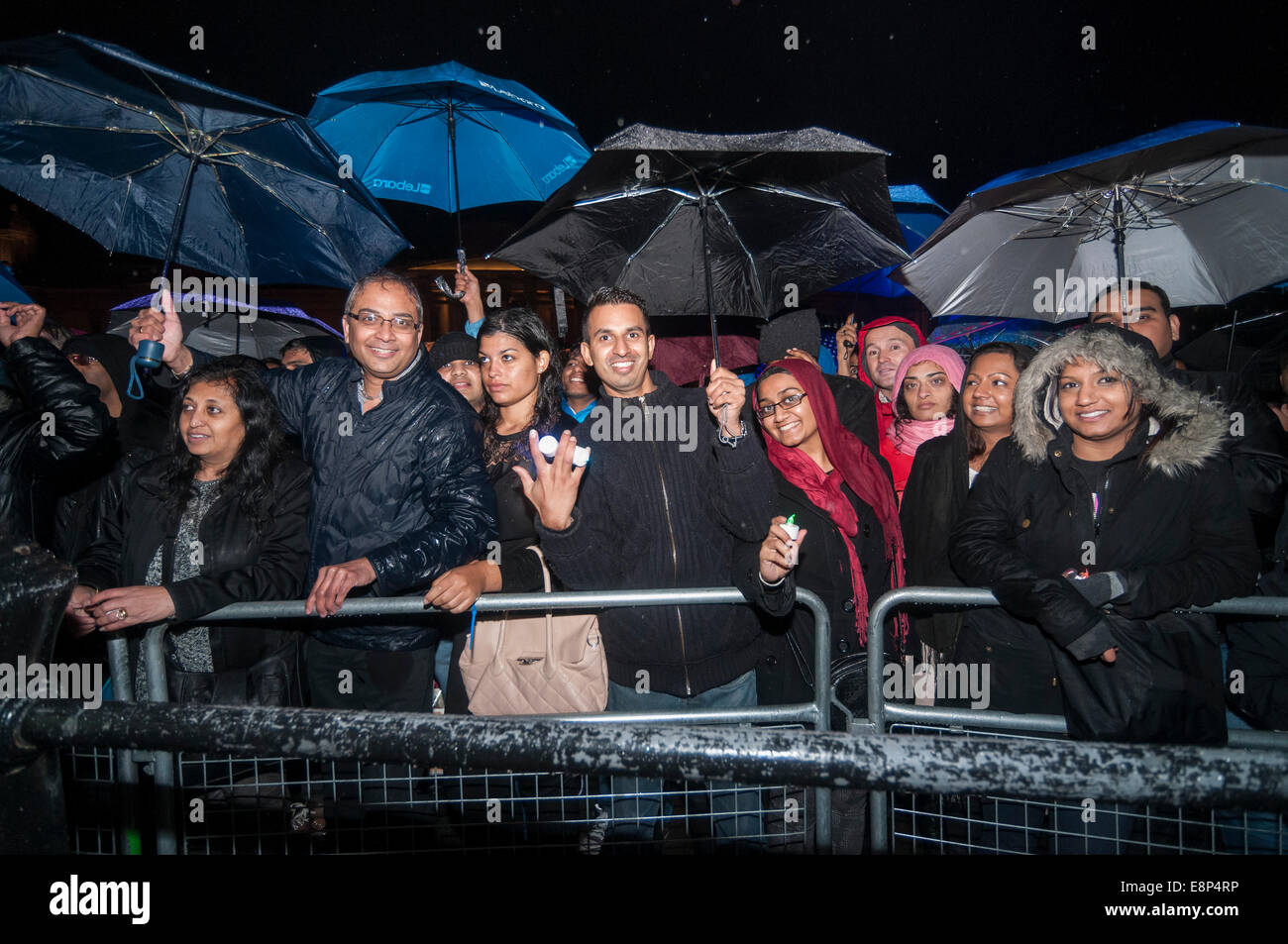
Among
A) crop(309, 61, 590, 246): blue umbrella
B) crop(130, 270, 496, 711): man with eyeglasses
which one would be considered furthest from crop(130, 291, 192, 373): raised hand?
crop(309, 61, 590, 246): blue umbrella

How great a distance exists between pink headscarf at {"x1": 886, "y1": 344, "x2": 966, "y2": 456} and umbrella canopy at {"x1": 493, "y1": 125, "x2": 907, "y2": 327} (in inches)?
21.7

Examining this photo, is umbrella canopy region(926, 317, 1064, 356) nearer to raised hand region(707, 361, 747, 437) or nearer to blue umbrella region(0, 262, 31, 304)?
raised hand region(707, 361, 747, 437)

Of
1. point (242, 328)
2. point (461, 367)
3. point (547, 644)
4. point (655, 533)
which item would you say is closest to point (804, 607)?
point (655, 533)

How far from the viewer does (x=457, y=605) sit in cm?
278

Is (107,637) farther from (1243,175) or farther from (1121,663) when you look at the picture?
(1243,175)

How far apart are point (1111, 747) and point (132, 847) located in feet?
10.5

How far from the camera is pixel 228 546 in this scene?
10.9 ft

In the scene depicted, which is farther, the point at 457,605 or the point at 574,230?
the point at 574,230

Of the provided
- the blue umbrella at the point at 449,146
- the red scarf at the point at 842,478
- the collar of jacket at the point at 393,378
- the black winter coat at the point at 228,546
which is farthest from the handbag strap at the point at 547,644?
the blue umbrella at the point at 449,146

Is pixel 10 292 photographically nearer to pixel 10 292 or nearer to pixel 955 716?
pixel 10 292

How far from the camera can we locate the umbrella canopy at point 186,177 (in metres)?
3.83

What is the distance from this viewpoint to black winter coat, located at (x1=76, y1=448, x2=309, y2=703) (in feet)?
10.7
